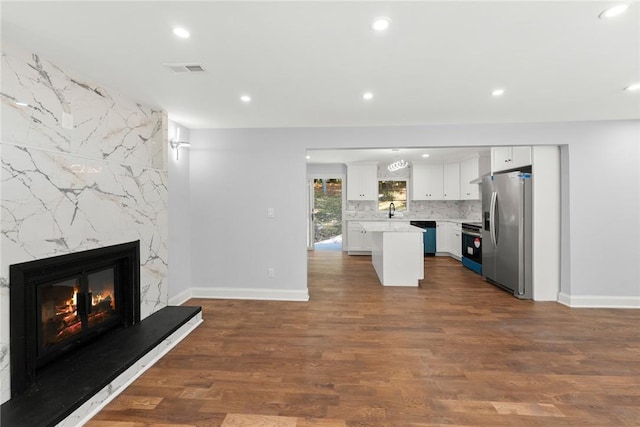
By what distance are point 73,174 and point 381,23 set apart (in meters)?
2.43

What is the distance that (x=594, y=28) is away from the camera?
6.02 feet

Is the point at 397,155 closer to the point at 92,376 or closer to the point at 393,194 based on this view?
the point at 393,194

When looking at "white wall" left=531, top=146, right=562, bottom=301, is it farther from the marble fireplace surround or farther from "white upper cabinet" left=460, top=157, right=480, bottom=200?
the marble fireplace surround

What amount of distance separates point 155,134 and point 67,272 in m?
1.78

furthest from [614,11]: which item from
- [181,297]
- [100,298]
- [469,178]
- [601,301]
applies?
[469,178]

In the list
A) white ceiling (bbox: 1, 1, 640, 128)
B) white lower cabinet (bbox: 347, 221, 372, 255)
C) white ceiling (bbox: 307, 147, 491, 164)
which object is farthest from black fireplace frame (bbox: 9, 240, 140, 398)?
white lower cabinet (bbox: 347, 221, 372, 255)

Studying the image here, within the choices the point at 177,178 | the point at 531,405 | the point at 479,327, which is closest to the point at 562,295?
the point at 479,327

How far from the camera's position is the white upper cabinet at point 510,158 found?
13.7 ft

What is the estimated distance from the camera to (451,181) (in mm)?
7605

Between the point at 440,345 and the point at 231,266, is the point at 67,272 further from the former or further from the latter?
the point at 440,345

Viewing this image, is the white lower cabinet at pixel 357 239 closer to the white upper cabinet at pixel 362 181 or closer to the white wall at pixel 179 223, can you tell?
the white upper cabinet at pixel 362 181

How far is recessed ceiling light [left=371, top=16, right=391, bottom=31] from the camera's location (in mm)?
1729

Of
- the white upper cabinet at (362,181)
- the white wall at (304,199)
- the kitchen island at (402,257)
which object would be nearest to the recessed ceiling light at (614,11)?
the white wall at (304,199)

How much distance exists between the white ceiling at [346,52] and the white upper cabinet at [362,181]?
456cm
